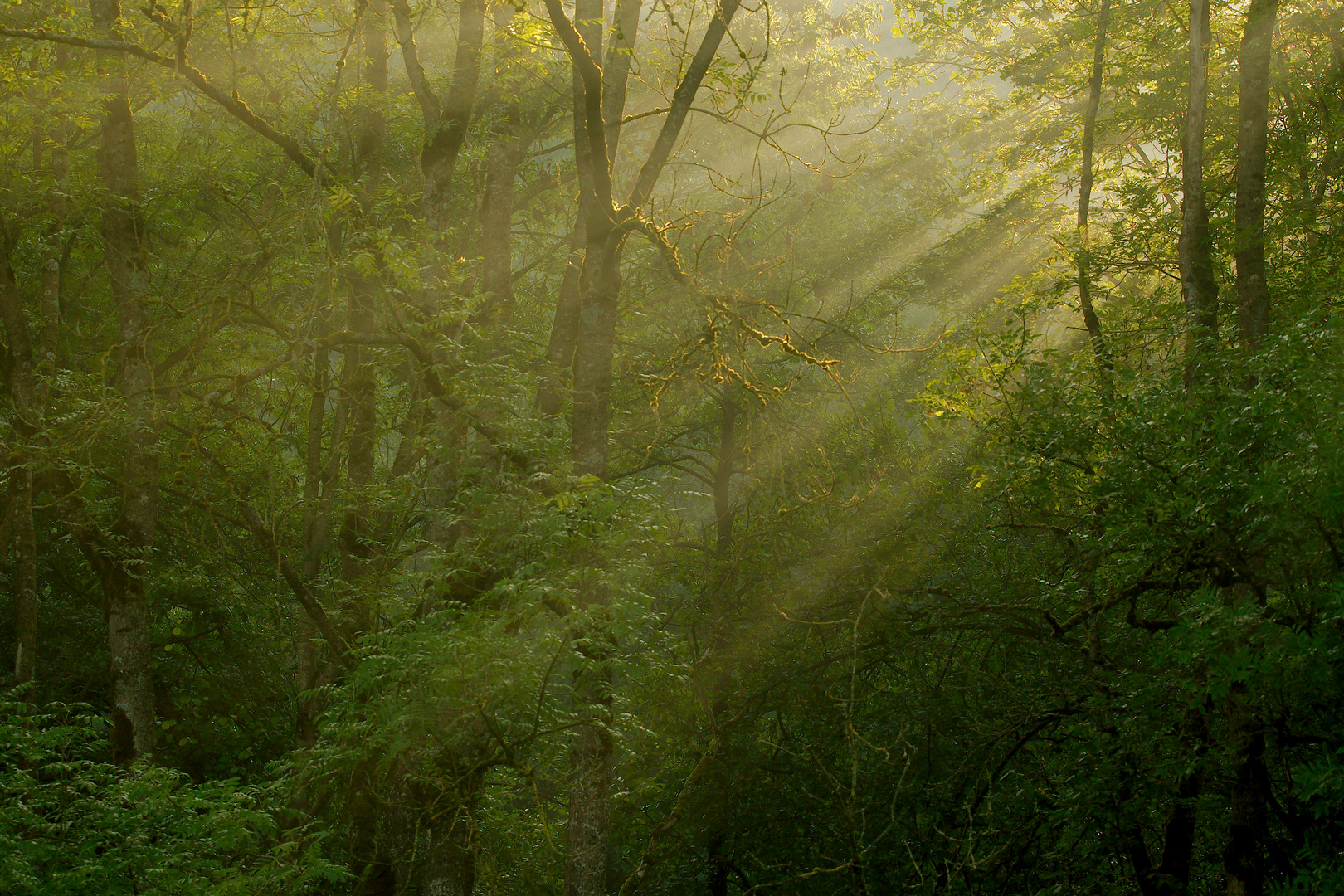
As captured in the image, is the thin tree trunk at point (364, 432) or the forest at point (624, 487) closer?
the forest at point (624, 487)

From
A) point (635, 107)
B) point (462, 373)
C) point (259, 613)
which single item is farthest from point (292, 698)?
point (635, 107)

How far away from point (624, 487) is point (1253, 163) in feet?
26.7

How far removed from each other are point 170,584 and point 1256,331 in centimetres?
1371

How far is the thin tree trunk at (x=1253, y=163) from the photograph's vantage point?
934 centimetres

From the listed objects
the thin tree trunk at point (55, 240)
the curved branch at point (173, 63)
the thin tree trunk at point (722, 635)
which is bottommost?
the thin tree trunk at point (722, 635)

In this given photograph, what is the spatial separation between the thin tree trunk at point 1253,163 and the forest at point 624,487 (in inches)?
1.9

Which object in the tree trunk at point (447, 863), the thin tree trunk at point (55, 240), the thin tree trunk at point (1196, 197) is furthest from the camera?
the thin tree trunk at point (55, 240)

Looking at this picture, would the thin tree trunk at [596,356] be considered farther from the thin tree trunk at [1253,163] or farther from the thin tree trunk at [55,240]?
the thin tree trunk at [55,240]

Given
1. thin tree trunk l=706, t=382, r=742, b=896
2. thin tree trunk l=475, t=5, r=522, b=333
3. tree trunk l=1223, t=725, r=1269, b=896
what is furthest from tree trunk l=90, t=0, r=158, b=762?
tree trunk l=1223, t=725, r=1269, b=896

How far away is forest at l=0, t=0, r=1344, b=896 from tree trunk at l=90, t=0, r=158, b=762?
6cm

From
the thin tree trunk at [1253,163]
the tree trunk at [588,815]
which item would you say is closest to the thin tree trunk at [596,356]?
the tree trunk at [588,815]

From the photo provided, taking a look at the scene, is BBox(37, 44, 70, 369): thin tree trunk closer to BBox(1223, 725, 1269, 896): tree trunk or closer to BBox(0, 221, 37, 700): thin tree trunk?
BBox(0, 221, 37, 700): thin tree trunk

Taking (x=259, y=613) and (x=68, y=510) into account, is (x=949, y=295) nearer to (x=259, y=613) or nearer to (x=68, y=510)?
(x=259, y=613)

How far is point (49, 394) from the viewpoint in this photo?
38.0 feet
